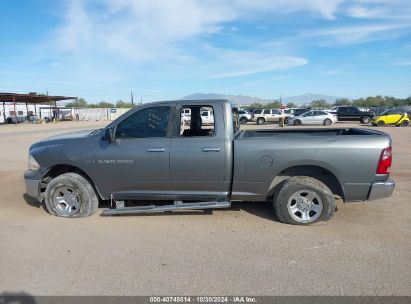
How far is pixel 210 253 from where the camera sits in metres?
4.31

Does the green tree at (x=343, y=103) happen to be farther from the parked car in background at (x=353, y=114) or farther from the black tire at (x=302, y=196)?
the black tire at (x=302, y=196)

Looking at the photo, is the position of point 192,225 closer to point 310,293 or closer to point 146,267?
point 146,267

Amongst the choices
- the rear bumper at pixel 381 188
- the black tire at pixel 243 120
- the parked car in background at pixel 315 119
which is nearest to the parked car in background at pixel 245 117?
the black tire at pixel 243 120

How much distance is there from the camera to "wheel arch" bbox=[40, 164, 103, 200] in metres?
5.69

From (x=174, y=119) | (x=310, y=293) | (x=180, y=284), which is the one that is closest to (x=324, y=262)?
(x=310, y=293)

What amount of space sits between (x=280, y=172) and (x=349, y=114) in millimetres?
33285

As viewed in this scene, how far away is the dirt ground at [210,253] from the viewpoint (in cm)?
355

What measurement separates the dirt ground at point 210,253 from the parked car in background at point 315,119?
27841 millimetres

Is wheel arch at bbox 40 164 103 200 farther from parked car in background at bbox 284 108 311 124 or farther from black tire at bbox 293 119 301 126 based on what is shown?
parked car in background at bbox 284 108 311 124

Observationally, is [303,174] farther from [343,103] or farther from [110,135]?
[343,103]

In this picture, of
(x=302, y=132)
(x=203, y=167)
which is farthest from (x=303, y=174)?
(x=203, y=167)

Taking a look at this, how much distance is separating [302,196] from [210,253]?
67.3 inches

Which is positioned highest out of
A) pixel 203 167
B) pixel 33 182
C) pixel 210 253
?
pixel 203 167

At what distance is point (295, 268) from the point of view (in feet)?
12.8
